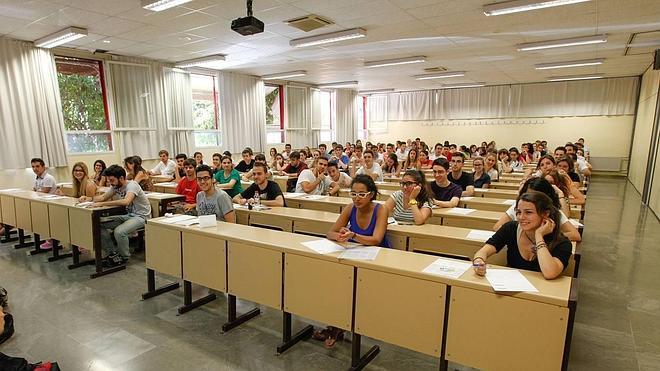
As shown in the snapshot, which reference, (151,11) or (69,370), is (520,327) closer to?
(69,370)

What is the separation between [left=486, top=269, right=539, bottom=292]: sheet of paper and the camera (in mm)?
1734

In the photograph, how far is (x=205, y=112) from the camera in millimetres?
10133

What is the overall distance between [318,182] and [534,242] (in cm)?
333

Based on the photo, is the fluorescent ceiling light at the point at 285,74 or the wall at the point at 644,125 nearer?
the wall at the point at 644,125

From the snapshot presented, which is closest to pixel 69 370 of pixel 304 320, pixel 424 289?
pixel 304 320

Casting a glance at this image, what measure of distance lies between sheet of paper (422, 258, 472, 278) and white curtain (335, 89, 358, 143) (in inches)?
512

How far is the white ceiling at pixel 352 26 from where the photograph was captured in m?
4.72

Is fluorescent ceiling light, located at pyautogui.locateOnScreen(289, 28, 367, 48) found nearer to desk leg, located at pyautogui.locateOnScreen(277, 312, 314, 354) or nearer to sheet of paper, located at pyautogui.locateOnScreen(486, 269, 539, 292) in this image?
desk leg, located at pyautogui.locateOnScreen(277, 312, 314, 354)

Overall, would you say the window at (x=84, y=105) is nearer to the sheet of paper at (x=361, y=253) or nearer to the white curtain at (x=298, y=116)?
the white curtain at (x=298, y=116)

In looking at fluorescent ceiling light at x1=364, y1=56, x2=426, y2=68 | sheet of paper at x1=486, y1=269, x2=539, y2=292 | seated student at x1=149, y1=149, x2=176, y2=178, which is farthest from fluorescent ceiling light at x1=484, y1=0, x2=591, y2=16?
seated student at x1=149, y1=149, x2=176, y2=178

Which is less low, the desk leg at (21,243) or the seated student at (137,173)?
the seated student at (137,173)

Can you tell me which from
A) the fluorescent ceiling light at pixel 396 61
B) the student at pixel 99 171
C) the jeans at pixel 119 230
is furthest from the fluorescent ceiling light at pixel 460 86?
the jeans at pixel 119 230

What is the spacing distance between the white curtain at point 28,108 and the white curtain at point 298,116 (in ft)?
22.4

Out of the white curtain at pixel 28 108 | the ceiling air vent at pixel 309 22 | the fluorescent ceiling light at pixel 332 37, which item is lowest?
the white curtain at pixel 28 108
